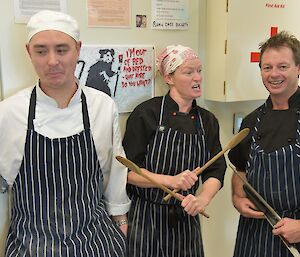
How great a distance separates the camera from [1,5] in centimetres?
127

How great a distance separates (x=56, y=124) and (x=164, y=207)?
541 mm

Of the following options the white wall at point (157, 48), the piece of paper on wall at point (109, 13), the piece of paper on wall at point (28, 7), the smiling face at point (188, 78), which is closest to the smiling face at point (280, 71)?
the smiling face at point (188, 78)

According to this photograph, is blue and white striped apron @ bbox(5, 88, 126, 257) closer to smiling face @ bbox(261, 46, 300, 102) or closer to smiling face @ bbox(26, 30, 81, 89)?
smiling face @ bbox(26, 30, 81, 89)

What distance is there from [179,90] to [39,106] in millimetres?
528

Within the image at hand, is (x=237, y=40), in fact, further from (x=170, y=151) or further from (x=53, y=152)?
(x=53, y=152)

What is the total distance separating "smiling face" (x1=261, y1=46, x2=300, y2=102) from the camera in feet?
4.41

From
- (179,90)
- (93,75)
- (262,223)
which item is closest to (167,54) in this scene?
(179,90)

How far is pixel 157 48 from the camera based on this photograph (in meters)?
1.58

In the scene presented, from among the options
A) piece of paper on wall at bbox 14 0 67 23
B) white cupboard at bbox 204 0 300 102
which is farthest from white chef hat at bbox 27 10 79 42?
white cupboard at bbox 204 0 300 102

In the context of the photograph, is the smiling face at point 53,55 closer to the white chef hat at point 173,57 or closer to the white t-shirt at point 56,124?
the white t-shirt at point 56,124

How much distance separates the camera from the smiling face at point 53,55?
45.8 inches

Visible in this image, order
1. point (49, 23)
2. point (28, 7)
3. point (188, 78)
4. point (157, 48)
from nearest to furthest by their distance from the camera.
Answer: point (49, 23) → point (28, 7) → point (188, 78) → point (157, 48)

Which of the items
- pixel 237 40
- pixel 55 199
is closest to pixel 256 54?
pixel 237 40

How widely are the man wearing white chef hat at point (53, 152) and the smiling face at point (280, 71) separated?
1.99 ft
